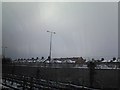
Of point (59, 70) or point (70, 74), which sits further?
point (59, 70)

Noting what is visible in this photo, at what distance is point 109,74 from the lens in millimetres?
29734

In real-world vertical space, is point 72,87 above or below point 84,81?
above

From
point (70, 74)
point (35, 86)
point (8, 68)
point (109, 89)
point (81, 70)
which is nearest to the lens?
point (35, 86)

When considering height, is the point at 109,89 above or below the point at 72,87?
below

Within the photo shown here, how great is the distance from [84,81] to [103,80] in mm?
2935

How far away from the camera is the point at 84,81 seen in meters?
32.1

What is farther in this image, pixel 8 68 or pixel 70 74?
pixel 8 68

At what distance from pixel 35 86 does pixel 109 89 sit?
10.3 m

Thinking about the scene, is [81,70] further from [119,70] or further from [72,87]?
[72,87]

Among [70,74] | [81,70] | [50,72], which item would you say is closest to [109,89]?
[81,70]

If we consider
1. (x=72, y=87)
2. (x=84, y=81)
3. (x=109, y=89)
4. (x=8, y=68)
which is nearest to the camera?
(x=72, y=87)

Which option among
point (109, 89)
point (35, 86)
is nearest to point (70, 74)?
point (109, 89)

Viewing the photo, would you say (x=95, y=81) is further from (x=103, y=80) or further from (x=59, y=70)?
(x=59, y=70)

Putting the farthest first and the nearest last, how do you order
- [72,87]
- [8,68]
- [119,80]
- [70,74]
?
1. [8,68]
2. [70,74]
3. [119,80]
4. [72,87]
